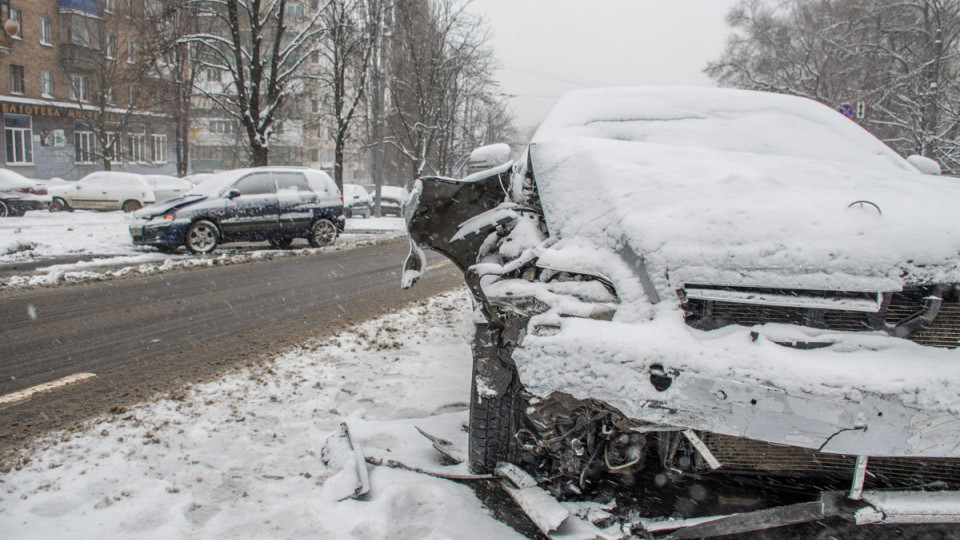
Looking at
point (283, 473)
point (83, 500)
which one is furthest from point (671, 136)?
point (83, 500)

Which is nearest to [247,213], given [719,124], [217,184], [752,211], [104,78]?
[217,184]

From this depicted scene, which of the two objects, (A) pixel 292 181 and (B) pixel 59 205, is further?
(B) pixel 59 205

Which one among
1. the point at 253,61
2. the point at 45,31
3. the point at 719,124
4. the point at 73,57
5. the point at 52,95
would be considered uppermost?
the point at 45,31

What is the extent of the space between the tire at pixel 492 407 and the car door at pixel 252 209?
9.44 metres

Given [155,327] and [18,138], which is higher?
[18,138]

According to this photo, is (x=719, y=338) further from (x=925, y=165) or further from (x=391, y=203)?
(x=391, y=203)

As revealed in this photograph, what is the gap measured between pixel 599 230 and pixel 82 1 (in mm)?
39176

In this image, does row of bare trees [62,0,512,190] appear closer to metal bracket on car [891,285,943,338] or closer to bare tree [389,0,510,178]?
bare tree [389,0,510,178]

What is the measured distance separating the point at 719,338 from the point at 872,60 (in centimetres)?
2830

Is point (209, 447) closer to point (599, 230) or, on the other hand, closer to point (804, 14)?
point (599, 230)

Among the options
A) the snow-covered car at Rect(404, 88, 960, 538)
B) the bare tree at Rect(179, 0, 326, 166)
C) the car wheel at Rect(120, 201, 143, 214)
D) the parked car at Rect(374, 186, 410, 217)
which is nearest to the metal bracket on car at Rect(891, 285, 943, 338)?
the snow-covered car at Rect(404, 88, 960, 538)

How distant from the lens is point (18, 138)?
31.0 m

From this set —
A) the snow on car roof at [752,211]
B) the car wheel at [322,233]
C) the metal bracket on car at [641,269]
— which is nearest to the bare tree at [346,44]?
the car wheel at [322,233]

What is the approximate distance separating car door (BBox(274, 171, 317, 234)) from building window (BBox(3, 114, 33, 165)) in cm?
2786
